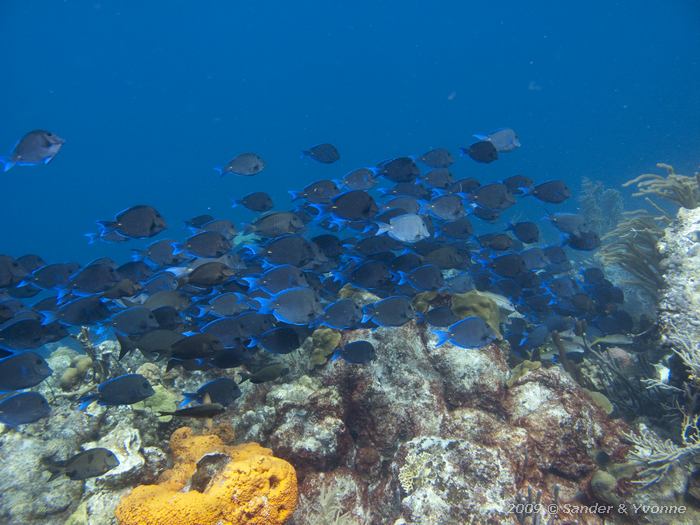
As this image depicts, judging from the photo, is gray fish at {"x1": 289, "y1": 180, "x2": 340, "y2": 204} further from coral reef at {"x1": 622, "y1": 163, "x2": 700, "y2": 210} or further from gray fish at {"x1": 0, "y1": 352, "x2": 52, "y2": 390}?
coral reef at {"x1": 622, "y1": 163, "x2": 700, "y2": 210}

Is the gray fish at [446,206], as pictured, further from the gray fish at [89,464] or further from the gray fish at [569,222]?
the gray fish at [89,464]

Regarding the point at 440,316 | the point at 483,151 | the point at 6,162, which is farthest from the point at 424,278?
the point at 6,162

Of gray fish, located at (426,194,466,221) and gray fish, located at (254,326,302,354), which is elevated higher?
gray fish, located at (426,194,466,221)

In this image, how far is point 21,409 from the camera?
12.8 ft

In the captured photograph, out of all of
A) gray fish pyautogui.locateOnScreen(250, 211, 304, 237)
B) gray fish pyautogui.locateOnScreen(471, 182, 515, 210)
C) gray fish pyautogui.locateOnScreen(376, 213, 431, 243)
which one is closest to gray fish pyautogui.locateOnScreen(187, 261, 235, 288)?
gray fish pyautogui.locateOnScreen(250, 211, 304, 237)

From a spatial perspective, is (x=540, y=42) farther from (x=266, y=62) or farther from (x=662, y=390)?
(x=662, y=390)

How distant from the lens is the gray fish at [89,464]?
3566mm

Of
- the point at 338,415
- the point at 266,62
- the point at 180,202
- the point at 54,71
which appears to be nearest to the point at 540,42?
the point at 266,62

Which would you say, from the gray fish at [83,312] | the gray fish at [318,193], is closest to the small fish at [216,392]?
the gray fish at [83,312]

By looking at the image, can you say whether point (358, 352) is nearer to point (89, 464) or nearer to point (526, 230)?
point (89, 464)

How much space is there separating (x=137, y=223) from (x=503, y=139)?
18.3 ft

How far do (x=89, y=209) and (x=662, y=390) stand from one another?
14024 cm

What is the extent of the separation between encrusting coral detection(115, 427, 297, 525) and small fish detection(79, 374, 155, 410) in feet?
2.78

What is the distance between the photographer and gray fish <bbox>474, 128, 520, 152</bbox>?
6223 mm
